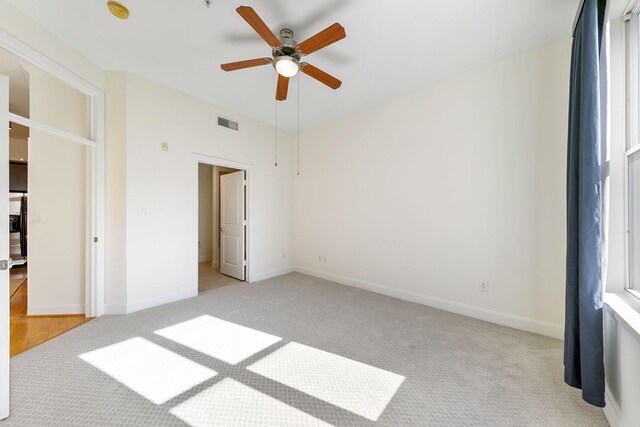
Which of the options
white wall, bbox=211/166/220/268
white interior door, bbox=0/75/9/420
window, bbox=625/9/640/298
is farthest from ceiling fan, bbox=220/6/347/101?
white wall, bbox=211/166/220/268

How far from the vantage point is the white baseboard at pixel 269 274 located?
4684mm

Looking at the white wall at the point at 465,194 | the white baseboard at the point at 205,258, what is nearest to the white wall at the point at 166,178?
the white wall at the point at 465,194

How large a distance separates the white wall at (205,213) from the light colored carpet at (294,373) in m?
3.50

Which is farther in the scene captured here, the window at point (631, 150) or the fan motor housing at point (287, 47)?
the fan motor housing at point (287, 47)

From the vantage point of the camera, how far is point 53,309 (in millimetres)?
3143

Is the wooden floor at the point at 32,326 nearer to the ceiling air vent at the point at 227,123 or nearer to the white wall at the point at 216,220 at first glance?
the white wall at the point at 216,220

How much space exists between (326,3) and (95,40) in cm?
237

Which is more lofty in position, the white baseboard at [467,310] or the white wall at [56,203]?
the white wall at [56,203]

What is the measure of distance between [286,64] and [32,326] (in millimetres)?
3878

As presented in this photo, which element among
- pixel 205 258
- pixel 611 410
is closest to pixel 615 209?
pixel 611 410

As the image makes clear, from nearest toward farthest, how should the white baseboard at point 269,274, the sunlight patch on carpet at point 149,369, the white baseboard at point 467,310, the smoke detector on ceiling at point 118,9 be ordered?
the sunlight patch on carpet at point 149,369 < the smoke detector on ceiling at point 118,9 < the white baseboard at point 467,310 < the white baseboard at point 269,274

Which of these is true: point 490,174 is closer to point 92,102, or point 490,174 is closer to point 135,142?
point 135,142

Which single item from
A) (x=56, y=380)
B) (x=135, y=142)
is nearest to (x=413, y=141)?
(x=135, y=142)

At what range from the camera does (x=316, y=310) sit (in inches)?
131
